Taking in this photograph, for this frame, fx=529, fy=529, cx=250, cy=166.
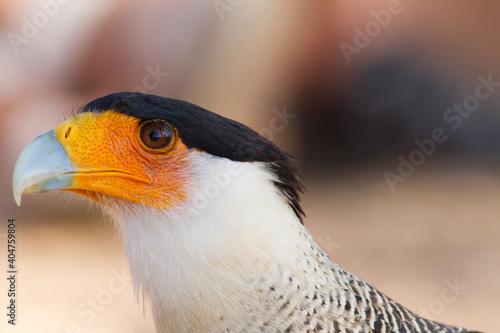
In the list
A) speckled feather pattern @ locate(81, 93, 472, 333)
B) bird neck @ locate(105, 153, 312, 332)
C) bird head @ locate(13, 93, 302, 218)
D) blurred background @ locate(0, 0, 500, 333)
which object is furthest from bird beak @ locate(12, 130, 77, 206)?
blurred background @ locate(0, 0, 500, 333)

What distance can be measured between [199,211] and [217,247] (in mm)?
124

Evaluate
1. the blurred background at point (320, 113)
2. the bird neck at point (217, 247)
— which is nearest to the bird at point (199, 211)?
the bird neck at point (217, 247)

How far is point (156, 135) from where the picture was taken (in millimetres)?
1639

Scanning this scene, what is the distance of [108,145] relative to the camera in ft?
5.40

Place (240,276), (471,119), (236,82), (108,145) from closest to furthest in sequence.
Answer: (240,276) < (108,145) < (236,82) < (471,119)

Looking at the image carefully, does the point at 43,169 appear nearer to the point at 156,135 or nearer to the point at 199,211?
the point at 156,135

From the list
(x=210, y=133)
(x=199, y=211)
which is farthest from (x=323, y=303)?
(x=210, y=133)

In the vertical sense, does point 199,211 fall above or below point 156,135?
below

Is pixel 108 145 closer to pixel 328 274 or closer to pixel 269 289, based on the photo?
pixel 269 289

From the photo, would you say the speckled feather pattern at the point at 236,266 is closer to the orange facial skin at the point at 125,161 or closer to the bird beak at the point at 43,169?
the orange facial skin at the point at 125,161

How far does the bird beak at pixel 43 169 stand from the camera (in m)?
1.56

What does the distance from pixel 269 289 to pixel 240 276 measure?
0.10 m

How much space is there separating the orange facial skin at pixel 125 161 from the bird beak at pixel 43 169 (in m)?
0.03

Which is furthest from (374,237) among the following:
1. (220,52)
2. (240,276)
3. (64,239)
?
(240,276)
